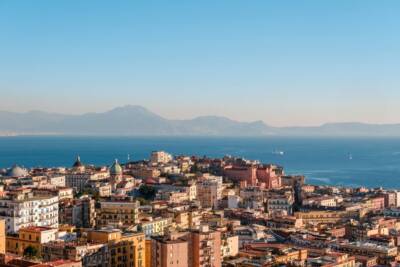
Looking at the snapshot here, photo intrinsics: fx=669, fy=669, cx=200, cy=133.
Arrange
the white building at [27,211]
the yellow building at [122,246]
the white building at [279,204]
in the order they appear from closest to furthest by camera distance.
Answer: the yellow building at [122,246]
the white building at [27,211]
the white building at [279,204]

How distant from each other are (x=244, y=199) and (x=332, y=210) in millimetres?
9346

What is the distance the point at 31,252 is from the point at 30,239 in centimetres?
142

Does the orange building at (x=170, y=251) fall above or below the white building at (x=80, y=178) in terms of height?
below

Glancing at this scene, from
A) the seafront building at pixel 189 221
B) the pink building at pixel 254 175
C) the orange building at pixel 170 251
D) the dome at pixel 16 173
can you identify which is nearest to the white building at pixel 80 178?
the seafront building at pixel 189 221

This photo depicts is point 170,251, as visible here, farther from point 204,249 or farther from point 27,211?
point 27,211

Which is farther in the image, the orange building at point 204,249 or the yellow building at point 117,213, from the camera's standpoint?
the yellow building at point 117,213

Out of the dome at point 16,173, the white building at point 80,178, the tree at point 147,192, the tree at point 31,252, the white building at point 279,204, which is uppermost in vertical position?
the dome at point 16,173

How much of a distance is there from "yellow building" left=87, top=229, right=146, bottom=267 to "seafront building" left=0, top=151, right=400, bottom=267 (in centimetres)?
6

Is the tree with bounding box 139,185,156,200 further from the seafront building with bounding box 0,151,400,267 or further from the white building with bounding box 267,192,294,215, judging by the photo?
the white building with bounding box 267,192,294,215

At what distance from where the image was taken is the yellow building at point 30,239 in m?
36.2

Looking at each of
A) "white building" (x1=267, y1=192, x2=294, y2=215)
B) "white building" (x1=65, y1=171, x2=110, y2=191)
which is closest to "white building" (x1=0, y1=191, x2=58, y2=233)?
"white building" (x1=267, y1=192, x2=294, y2=215)

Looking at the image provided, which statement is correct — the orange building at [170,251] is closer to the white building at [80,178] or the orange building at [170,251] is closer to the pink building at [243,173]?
the white building at [80,178]

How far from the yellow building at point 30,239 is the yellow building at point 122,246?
7.28ft

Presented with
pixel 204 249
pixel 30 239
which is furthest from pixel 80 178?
pixel 204 249
